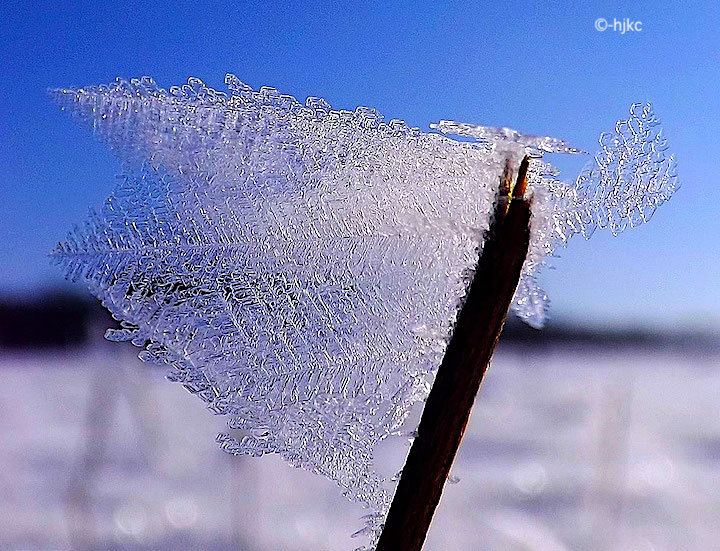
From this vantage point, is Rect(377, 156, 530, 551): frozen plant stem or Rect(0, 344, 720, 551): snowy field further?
Rect(0, 344, 720, 551): snowy field

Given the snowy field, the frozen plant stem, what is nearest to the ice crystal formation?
the frozen plant stem

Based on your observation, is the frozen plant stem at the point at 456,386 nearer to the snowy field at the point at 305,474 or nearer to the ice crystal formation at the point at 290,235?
the ice crystal formation at the point at 290,235

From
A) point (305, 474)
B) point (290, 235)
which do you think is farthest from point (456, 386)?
point (305, 474)

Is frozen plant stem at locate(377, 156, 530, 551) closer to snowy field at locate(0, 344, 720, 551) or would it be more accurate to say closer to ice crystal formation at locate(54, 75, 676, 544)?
ice crystal formation at locate(54, 75, 676, 544)

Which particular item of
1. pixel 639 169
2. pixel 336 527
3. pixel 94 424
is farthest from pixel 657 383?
pixel 639 169

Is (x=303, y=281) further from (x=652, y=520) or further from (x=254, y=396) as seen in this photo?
(x=652, y=520)
